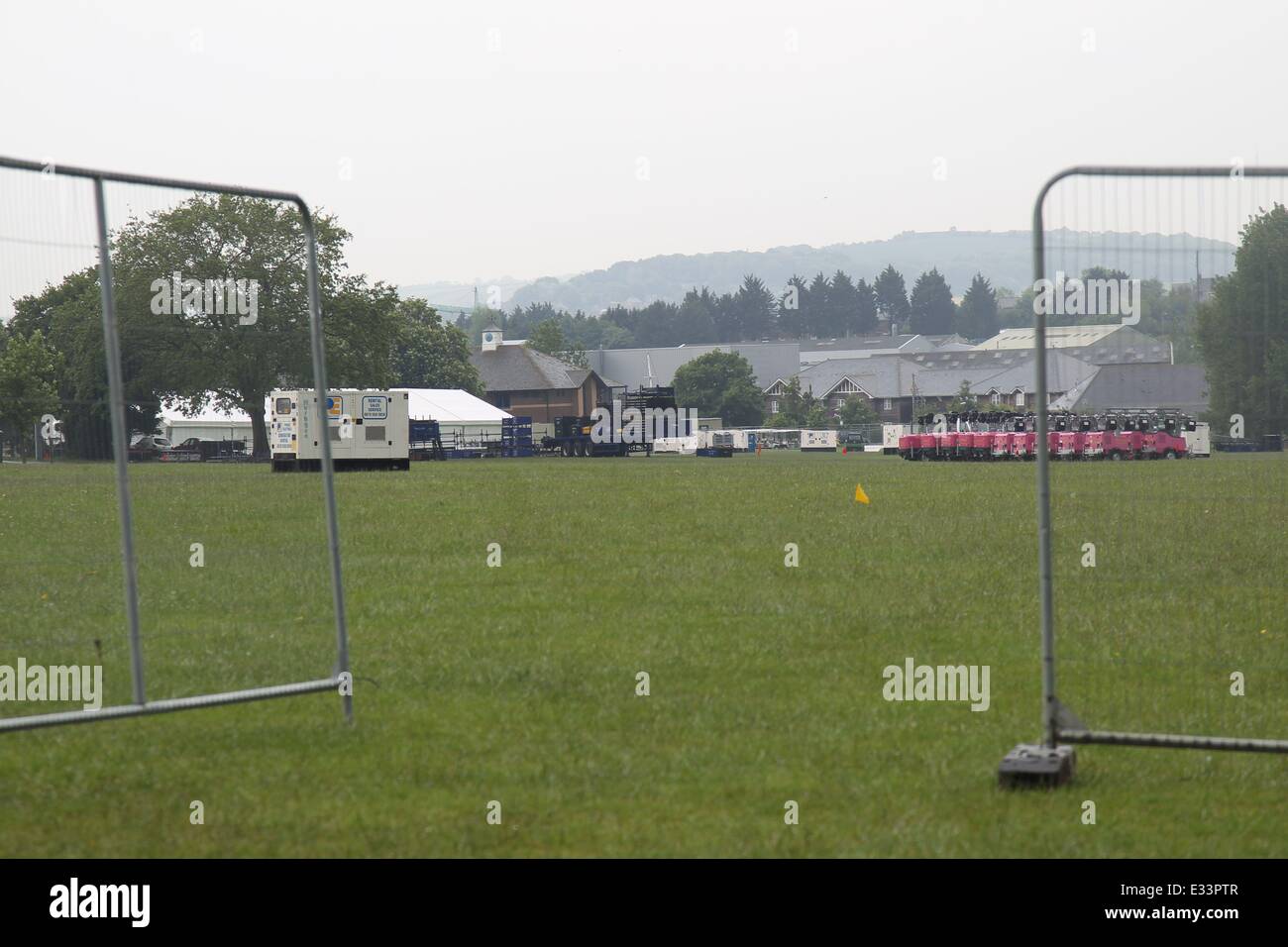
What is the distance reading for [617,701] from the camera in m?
10.1

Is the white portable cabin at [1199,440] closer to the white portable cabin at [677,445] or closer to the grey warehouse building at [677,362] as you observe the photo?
the white portable cabin at [677,445]

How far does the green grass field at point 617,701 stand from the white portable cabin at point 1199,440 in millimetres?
143

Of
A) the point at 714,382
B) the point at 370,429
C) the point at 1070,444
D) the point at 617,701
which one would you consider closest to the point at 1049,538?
the point at 1070,444

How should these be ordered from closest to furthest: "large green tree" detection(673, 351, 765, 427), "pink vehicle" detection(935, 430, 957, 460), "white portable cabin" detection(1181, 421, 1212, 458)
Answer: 1. "white portable cabin" detection(1181, 421, 1212, 458)
2. "pink vehicle" detection(935, 430, 957, 460)
3. "large green tree" detection(673, 351, 765, 427)

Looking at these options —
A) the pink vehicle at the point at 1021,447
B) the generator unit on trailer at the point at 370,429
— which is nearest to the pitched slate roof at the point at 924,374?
the pink vehicle at the point at 1021,447

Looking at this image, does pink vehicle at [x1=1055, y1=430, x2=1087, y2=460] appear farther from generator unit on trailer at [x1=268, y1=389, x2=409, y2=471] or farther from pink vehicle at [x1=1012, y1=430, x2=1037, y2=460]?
pink vehicle at [x1=1012, y1=430, x2=1037, y2=460]

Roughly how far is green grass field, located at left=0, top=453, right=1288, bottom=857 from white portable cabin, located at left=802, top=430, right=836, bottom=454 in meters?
104

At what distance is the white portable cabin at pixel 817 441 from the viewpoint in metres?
119

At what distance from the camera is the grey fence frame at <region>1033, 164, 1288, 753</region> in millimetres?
7586

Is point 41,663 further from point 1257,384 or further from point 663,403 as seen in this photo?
point 663,403

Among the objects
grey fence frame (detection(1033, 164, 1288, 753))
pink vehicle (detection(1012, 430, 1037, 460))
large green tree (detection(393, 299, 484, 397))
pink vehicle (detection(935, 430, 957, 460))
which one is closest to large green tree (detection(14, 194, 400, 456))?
grey fence frame (detection(1033, 164, 1288, 753))

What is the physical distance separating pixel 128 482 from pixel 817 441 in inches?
4453
